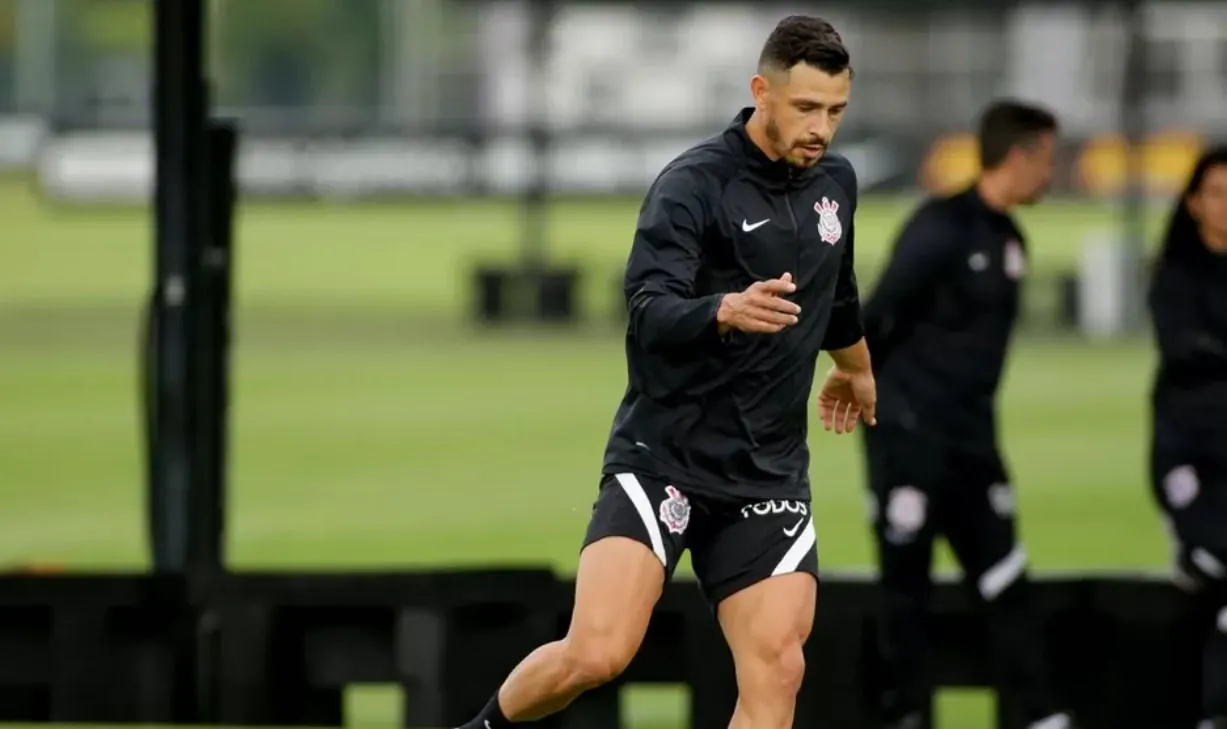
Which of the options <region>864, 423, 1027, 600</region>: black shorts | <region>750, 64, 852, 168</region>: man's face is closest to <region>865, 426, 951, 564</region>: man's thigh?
<region>864, 423, 1027, 600</region>: black shorts

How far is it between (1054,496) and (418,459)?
14.9 ft

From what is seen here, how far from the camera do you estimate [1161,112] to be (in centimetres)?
6184

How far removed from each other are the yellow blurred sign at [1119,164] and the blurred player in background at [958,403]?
43.8 metres

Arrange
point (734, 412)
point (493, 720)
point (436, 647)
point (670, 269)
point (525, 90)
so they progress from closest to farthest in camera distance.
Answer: point (670, 269), point (734, 412), point (493, 720), point (436, 647), point (525, 90)

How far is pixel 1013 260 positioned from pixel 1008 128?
45 cm

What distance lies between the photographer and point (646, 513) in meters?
6.41

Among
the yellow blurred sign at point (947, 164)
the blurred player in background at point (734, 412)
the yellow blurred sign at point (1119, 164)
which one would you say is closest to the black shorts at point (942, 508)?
the blurred player in background at point (734, 412)

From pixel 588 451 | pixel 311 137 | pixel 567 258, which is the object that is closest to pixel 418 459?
pixel 588 451

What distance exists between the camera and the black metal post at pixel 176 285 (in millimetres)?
9500

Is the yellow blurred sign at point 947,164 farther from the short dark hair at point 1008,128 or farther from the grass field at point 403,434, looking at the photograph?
the short dark hair at point 1008,128

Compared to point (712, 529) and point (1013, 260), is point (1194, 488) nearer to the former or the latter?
point (1013, 260)

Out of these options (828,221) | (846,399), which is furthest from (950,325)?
(828,221)

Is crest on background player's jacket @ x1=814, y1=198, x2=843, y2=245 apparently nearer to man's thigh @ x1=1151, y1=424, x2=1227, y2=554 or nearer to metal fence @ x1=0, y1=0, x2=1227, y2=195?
man's thigh @ x1=1151, y1=424, x2=1227, y2=554

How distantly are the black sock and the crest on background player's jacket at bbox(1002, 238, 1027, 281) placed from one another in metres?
2.81
